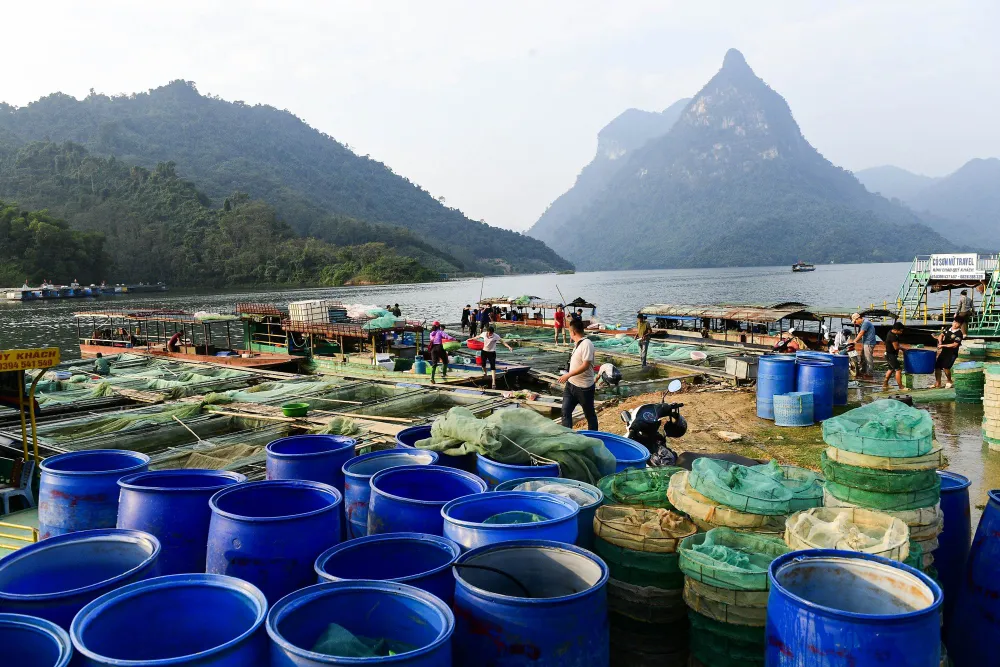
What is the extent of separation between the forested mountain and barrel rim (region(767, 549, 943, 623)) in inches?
3930

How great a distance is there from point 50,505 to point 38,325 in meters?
54.5

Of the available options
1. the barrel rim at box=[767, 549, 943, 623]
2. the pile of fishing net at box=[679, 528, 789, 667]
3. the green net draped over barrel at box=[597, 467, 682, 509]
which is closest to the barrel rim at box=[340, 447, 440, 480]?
the green net draped over barrel at box=[597, 467, 682, 509]

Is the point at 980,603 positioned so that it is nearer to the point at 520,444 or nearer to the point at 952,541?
the point at 952,541

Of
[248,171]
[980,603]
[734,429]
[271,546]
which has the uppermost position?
[248,171]

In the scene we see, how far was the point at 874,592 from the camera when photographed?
2.83 m

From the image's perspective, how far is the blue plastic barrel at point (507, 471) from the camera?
441 centimetres

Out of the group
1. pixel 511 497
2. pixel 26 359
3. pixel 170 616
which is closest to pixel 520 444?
pixel 511 497

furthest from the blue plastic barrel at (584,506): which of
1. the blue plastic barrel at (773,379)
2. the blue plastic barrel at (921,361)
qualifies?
the blue plastic barrel at (921,361)

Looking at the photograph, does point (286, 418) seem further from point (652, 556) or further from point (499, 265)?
point (499, 265)

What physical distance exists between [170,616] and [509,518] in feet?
5.78

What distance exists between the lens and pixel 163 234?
10131 cm

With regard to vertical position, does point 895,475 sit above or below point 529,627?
above

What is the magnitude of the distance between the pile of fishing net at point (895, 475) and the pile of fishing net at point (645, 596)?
1243 mm

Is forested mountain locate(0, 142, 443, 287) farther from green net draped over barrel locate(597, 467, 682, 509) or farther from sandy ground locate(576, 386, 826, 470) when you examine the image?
green net draped over barrel locate(597, 467, 682, 509)
